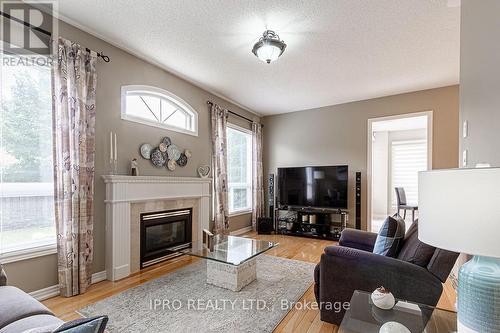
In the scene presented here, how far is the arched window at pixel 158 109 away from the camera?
3252mm

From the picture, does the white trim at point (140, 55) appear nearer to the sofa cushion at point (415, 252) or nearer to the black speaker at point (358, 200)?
the black speaker at point (358, 200)

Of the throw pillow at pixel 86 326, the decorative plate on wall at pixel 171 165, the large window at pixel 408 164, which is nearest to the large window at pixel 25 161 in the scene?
the decorative plate on wall at pixel 171 165

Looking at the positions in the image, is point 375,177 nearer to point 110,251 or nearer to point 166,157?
point 166,157

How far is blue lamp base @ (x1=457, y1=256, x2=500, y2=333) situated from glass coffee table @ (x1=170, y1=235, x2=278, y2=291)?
1753mm

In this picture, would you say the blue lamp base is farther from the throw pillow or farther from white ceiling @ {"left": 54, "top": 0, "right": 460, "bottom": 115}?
white ceiling @ {"left": 54, "top": 0, "right": 460, "bottom": 115}

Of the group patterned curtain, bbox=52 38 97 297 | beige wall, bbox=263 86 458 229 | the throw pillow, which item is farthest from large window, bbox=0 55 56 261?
beige wall, bbox=263 86 458 229

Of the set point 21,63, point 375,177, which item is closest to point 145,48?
point 21,63

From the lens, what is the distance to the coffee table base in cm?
257

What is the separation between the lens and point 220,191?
4520 millimetres

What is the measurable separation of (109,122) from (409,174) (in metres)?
7.49

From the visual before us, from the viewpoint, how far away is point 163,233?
11.6 ft

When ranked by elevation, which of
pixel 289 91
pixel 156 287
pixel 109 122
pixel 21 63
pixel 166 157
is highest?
pixel 289 91

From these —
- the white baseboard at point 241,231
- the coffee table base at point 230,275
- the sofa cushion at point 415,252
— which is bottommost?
the white baseboard at point 241,231

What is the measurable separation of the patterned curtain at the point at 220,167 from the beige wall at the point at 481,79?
342 centimetres
